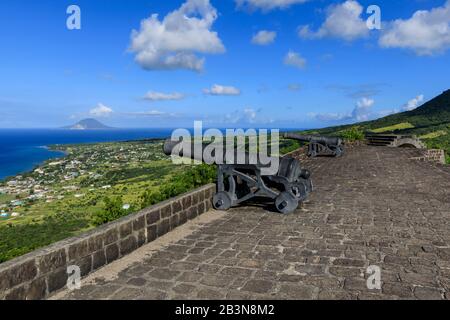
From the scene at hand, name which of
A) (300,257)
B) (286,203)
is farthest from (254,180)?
(300,257)

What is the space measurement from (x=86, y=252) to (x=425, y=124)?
54.8 meters

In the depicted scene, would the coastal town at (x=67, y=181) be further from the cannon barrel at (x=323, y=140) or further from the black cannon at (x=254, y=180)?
the black cannon at (x=254, y=180)

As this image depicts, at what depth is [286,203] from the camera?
711 centimetres

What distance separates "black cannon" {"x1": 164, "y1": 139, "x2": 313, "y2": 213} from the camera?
719 centimetres

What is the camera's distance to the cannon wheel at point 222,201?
7.46 metres

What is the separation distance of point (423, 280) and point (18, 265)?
400cm

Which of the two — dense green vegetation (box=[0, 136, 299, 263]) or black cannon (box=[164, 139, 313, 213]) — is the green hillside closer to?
dense green vegetation (box=[0, 136, 299, 263])

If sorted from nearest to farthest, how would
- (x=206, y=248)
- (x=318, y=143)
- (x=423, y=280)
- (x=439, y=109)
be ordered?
(x=423, y=280) → (x=206, y=248) → (x=318, y=143) → (x=439, y=109)

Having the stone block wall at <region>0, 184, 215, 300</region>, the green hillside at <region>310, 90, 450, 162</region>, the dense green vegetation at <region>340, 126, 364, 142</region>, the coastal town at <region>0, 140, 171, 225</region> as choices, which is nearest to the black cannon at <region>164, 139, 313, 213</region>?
the stone block wall at <region>0, 184, 215, 300</region>

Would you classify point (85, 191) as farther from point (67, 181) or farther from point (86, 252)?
point (86, 252)

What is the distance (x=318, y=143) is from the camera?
19.0 m
